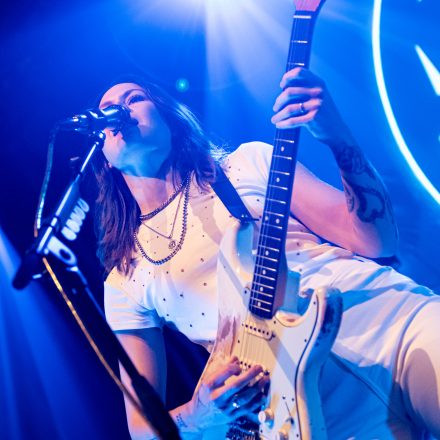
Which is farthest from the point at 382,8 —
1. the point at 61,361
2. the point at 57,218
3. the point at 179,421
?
the point at 61,361

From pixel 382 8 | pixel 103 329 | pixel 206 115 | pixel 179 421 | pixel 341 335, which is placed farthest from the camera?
pixel 206 115

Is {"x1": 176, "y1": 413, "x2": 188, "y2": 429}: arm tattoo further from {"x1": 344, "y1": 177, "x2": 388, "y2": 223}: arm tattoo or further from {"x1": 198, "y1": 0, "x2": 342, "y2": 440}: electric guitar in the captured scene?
{"x1": 344, "y1": 177, "x2": 388, "y2": 223}: arm tattoo

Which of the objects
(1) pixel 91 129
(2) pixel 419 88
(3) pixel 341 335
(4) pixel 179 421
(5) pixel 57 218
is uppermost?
(2) pixel 419 88

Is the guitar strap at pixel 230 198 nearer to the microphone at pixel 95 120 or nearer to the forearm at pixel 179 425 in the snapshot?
the microphone at pixel 95 120

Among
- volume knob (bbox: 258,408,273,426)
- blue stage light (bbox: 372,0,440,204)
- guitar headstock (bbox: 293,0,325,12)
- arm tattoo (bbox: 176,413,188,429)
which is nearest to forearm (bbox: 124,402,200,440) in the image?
arm tattoo (bbox: 176,413,188,429)

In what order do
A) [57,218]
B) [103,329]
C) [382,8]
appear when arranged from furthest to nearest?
1. [382,8]
2. [57,218]
3. [103,329]

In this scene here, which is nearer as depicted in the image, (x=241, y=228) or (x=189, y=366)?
(x=241, y=228)

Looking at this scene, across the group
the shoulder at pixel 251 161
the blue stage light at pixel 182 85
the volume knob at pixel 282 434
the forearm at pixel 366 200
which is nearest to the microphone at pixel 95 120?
the shoulder at pixel 251 161

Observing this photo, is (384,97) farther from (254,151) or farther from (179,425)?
(179,425)

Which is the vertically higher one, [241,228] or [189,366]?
[241,228]

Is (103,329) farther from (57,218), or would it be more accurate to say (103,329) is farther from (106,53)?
(106,53)

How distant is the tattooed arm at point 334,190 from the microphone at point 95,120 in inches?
18.2

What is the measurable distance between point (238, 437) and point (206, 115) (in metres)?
1.33

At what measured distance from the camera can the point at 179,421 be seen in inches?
61.0
